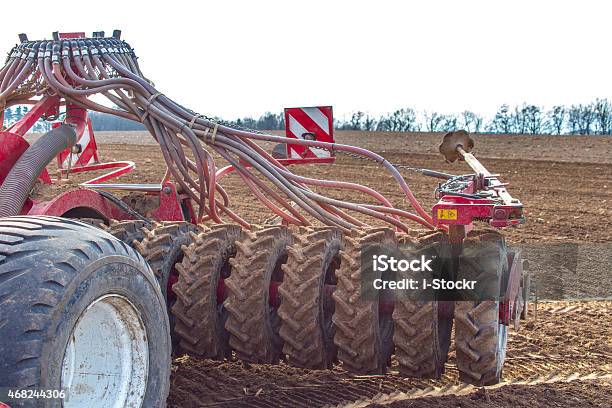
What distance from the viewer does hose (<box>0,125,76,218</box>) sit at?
4484mm

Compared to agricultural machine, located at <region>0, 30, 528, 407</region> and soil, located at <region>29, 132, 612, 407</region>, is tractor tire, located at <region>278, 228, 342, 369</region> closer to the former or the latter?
agricultural machine, located at <region>0, 30, 528, 407</region>

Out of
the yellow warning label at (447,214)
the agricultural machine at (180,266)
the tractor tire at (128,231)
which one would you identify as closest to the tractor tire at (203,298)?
the agricultural machine at (180,266)

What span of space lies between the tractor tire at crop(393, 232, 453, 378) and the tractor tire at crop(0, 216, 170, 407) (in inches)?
55.5

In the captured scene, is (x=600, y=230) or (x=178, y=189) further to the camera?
(x=600, y=230)

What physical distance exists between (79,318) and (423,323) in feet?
6.67

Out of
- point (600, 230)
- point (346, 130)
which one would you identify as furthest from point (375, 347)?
point (346, 130)

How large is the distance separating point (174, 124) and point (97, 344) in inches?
80.5

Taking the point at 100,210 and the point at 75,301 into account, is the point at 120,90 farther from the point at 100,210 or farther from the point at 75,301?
the point at 75,301

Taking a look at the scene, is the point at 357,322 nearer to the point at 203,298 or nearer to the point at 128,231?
the point at 203,298

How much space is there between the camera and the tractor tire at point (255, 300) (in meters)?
4.33

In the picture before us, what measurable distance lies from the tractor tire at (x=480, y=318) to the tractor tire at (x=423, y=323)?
0.38 feet

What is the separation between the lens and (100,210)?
5262 millimetres

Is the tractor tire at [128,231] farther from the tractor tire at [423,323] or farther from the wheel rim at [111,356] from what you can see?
the tractor tire at [423,323]

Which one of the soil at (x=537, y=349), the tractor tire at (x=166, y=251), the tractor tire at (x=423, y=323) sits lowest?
the soil at (x=537, y=349)
